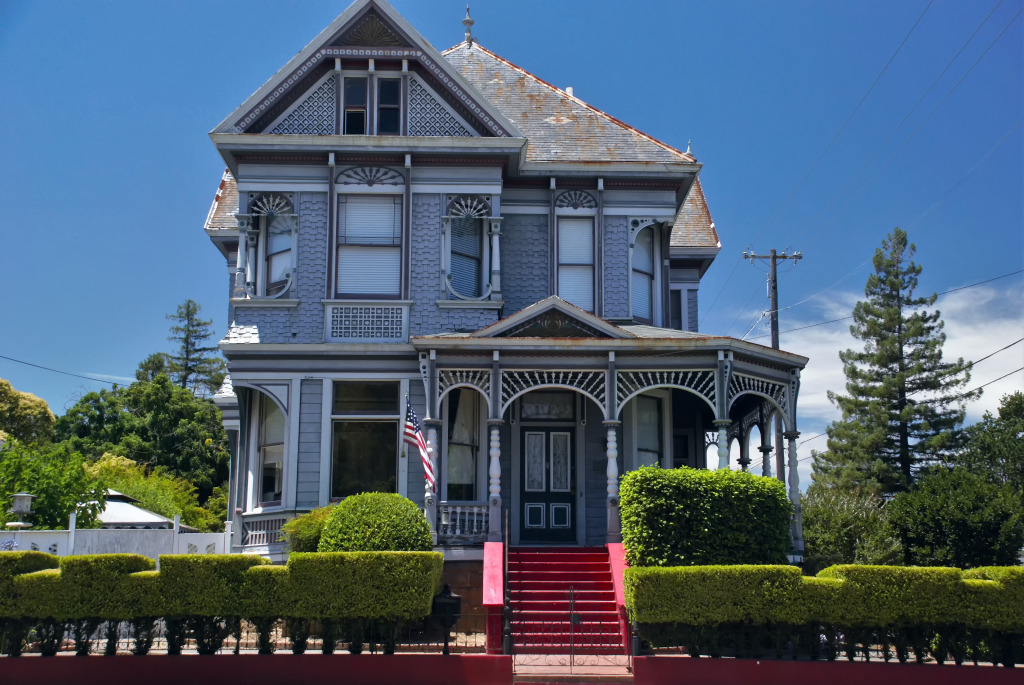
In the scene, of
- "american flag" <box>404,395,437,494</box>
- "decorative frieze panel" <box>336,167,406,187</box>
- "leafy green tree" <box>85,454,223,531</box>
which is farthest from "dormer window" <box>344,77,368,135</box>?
"leafy green tree" <box>85,454,223,531</box>

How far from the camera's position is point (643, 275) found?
23.0 m

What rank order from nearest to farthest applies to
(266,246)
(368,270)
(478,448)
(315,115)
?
(478,448) → (368,270) → (315,115) → (266,246)

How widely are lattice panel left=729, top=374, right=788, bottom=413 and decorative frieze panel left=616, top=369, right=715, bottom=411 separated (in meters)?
0.41

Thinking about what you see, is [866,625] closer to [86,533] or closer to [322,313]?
[322,313]

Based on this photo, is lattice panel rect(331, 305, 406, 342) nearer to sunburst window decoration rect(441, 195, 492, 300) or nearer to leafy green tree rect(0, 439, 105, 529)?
sunburst window decoration rect(441, 195, 492, 300)

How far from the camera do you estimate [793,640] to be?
14922mm

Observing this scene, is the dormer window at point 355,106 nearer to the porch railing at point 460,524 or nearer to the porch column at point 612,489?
the porch railing at point 460,524

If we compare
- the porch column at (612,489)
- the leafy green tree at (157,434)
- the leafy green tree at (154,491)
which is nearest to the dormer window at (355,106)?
the porch column at (612,489)

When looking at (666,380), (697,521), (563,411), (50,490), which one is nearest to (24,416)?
(50,490)

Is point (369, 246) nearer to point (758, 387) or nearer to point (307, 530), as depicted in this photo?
point (307, 530)

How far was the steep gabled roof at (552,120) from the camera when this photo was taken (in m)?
22.8

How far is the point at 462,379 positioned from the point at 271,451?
4473 mm

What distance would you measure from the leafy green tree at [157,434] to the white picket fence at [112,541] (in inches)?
1241

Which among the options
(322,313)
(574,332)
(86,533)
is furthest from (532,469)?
(86,533)
